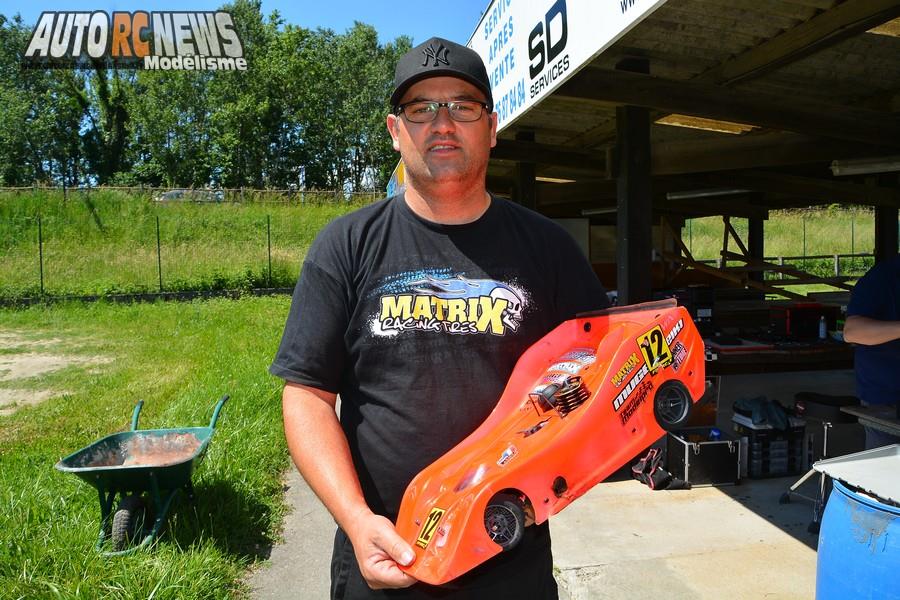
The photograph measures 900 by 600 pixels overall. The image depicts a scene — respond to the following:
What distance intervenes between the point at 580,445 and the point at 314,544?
126 inches

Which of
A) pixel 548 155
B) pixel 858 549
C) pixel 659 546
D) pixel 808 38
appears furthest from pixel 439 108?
pixel 548 155

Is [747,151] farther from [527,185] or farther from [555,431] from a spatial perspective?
[555,431]

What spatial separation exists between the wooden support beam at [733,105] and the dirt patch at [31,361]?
790 cm

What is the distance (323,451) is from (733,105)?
14.6 ft

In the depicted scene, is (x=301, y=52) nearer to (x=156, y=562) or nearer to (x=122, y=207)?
(x=122, y=207)

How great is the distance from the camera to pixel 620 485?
510 centimetres

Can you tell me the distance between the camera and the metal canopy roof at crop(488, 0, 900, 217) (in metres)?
3.80

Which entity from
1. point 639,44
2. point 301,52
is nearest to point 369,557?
point 639,44

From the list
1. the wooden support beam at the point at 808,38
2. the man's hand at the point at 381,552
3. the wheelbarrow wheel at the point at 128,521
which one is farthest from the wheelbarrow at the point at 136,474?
the wooden support beam at the point at 808,38

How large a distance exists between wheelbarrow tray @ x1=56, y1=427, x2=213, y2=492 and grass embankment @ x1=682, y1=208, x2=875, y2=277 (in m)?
30.7

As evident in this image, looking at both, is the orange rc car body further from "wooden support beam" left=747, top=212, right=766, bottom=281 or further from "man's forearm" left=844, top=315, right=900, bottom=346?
"wooden support beam" left=747, top=212, right=766, bottom=281

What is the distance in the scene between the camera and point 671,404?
1.70 metres

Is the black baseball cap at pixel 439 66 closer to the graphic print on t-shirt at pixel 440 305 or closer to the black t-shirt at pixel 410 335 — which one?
the black t-shirt at pixel 410 335

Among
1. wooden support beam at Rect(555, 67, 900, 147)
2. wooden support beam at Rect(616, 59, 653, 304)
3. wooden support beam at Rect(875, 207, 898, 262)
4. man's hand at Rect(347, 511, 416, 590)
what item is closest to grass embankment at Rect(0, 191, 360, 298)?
wooden support beam at Rect(875, 207, 898, 262)
